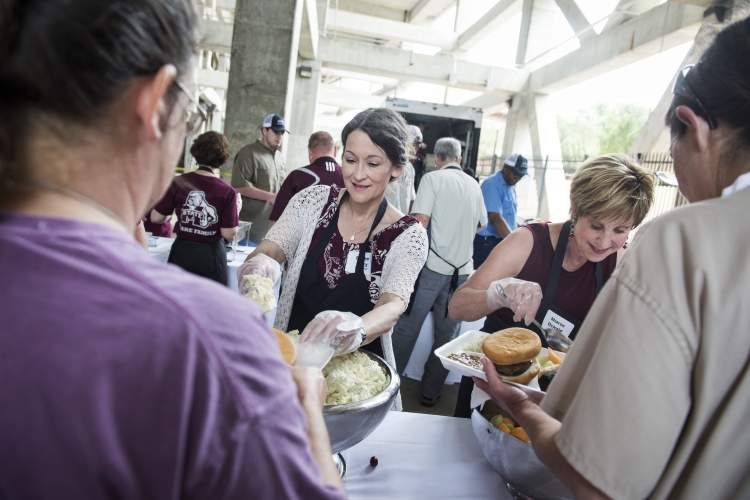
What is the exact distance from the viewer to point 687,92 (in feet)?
2.97

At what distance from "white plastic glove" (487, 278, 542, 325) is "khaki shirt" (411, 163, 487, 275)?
2.30m

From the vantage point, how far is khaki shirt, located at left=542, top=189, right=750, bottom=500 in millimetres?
720

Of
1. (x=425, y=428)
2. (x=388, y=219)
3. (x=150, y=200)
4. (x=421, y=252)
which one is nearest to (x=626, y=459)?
(x=150, y=200)

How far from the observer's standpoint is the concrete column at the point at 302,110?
12.7m

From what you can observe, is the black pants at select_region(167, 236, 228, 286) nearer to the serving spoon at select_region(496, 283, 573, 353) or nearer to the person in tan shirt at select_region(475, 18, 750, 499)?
the serving spoon at select_region(496, 283, 573, 353)

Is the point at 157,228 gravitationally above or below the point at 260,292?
below

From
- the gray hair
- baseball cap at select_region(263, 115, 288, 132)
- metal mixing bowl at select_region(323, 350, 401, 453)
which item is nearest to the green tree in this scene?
the gray hair

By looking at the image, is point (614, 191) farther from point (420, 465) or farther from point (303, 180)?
point (303, 180)

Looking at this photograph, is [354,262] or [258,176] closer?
[354,262]

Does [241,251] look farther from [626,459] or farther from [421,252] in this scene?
[626,459]

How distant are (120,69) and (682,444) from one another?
96cm

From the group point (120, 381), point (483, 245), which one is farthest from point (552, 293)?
point (483, 245)

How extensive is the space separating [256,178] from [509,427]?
4.28 meters

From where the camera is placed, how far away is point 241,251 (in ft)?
14.6
